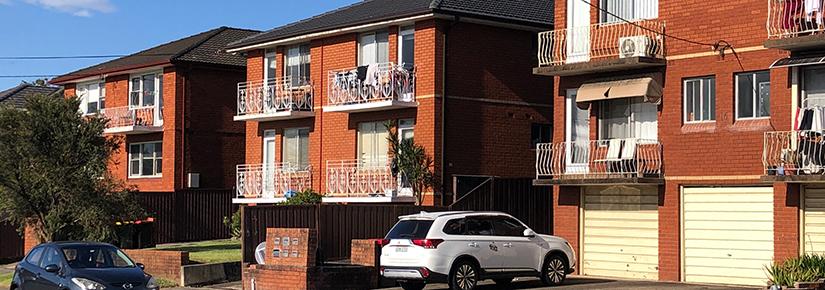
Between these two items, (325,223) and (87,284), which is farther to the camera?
(325,223)

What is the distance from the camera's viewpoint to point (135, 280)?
20.4 meters

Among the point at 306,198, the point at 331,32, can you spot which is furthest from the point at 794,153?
the point at 331,32

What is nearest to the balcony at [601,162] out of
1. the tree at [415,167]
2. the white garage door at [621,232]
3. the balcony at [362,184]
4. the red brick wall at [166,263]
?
the white garage door at [621,232]

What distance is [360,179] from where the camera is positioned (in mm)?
33438

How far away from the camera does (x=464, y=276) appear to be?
22703mm

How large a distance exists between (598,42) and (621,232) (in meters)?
4.48

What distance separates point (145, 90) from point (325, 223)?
18.5m

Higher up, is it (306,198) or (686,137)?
(686,137)

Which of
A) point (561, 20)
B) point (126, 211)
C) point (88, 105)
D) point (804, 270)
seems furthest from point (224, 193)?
point (804, 270)

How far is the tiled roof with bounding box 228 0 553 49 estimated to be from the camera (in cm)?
3191

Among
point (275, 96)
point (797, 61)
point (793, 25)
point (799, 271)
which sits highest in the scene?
point (793, 25)

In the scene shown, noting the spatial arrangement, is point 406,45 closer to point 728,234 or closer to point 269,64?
point 269,64

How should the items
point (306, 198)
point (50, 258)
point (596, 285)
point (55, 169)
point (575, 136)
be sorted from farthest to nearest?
point (306, 198), point (55, 169), point (575, 136), point (596, 285), point (50, 258)

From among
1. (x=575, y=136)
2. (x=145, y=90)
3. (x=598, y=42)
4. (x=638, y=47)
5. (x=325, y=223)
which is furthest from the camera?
(x=145, y=90)
